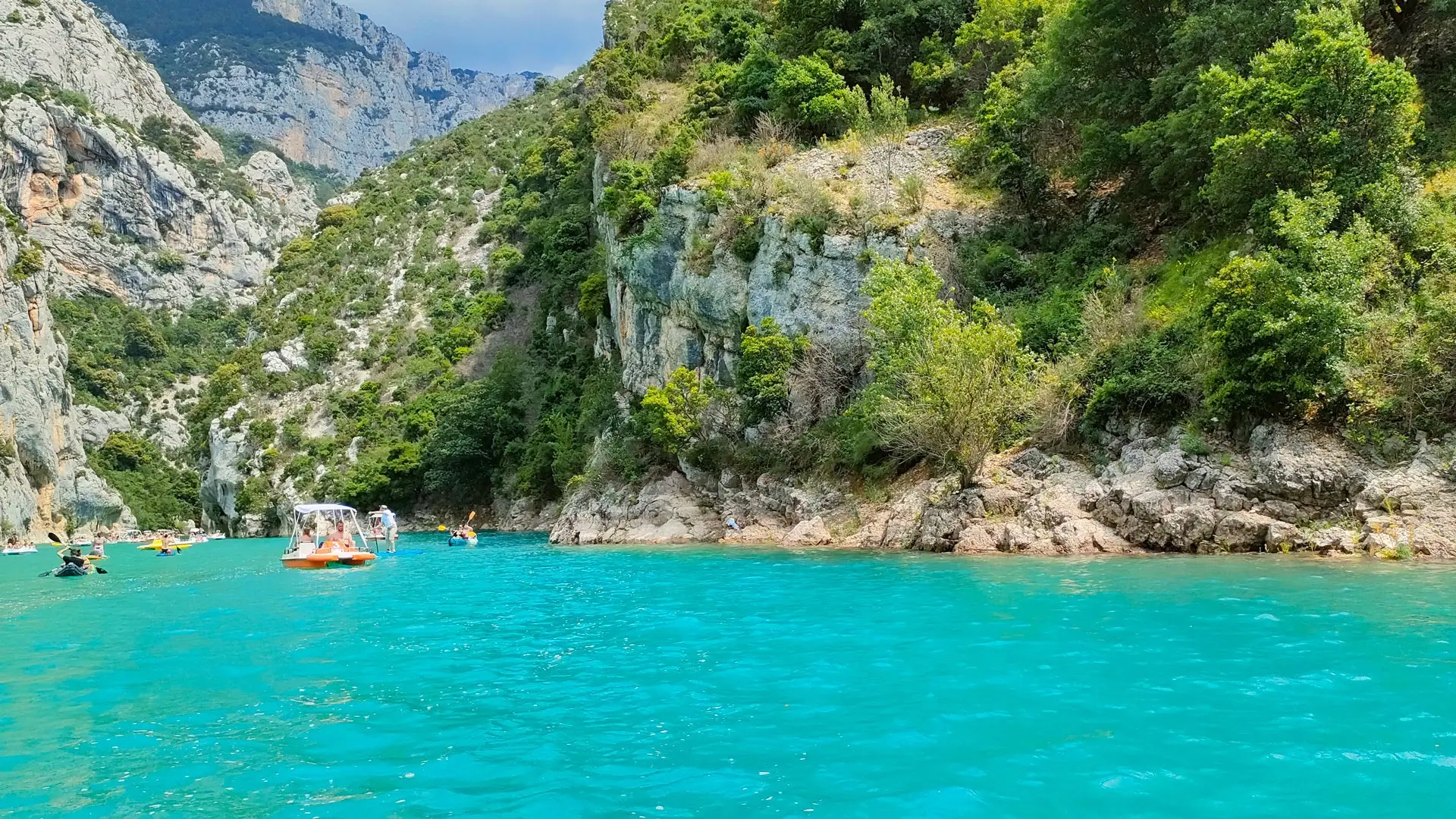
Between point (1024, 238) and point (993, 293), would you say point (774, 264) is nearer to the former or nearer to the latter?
point (993, 293)

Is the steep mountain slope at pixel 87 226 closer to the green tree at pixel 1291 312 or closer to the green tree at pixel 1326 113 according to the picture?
the green tree at pixel 1291 312

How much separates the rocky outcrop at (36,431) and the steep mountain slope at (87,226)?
5.0 inches

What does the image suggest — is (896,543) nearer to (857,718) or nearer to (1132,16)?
(857,718)

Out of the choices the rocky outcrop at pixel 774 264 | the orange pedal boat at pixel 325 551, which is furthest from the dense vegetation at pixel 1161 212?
the orange pedal boat at pixel 325 551

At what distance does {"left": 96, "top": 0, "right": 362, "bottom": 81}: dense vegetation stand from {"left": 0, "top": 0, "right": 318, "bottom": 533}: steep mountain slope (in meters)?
57.0

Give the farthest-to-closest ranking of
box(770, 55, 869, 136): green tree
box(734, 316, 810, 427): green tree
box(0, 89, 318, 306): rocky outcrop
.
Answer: box(0, 89, 318, 306): rocky outcrop < box(770, 55, 869, 136): green tree < box(734, 316, 810, 427): green tree

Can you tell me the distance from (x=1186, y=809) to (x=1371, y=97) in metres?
21.5

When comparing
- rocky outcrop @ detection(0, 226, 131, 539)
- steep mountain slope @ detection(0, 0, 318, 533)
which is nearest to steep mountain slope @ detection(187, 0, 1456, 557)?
rocky outcrop @ detection(0, 226, 131, 539)

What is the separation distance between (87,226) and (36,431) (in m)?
41.6

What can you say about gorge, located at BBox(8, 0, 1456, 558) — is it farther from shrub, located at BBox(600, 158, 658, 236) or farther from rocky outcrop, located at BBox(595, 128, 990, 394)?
shrub, located at BBox(600, 158, 658, 236)

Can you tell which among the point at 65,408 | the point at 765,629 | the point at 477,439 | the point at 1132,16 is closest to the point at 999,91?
the point at 1132,16

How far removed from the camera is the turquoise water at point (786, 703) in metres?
5.73

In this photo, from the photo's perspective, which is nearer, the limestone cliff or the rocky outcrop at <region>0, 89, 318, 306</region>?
the limestone cliff

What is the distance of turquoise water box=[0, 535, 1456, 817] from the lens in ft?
18.8
